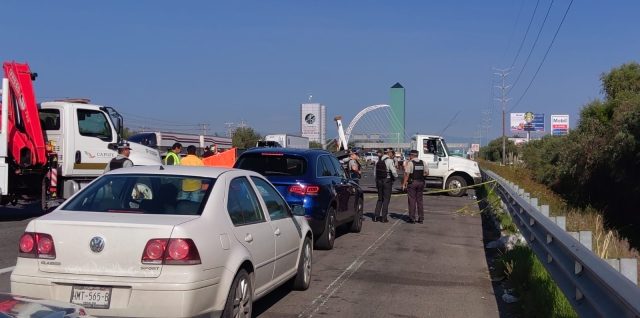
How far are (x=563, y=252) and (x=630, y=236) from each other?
1370 centimetres

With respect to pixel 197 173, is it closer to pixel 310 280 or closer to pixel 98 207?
pixel 98 207

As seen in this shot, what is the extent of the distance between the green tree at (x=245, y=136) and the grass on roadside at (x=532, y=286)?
82.6m

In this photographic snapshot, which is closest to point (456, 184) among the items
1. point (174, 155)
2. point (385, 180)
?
point (385, 180)

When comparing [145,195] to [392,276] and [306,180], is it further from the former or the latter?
[306,180]

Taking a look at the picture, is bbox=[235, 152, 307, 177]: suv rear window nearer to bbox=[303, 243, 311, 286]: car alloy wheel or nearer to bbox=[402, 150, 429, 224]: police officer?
bbox=[303, 243, 311, 286]: car alloy wheel

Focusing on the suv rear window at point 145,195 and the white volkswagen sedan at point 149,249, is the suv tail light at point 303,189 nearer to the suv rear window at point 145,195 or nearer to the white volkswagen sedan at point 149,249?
the white volkswagen sedan at point 149,249

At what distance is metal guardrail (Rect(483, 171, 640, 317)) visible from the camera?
4.12 m

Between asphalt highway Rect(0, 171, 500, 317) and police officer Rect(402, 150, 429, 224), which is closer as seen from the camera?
asphalt highway Rect(0, 171, 500, 317)

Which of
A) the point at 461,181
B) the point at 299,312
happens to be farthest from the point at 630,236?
the point at 299,312

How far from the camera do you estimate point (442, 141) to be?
28469mm

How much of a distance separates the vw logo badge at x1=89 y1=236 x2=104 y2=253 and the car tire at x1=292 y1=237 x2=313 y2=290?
10.3 feet

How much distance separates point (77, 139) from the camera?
53.9ft

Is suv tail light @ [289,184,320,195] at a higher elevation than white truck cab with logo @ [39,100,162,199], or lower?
lower

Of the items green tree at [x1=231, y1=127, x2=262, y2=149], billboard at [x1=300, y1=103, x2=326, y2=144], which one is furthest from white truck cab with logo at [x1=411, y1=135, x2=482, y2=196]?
billboard at [x1=300, y1=103, x2=326, y2=144]
